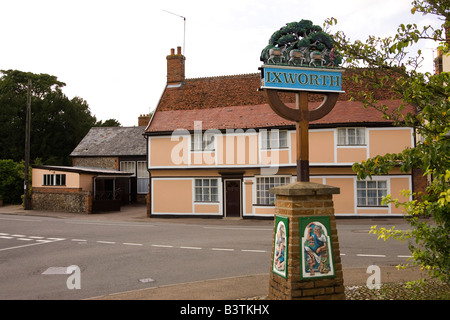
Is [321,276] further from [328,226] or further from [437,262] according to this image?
[437,262]

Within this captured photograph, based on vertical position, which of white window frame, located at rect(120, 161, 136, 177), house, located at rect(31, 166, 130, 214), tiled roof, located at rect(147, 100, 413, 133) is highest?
tiled roof, located at rect(147, 100, 413, 133)

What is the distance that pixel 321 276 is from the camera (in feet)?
19.2

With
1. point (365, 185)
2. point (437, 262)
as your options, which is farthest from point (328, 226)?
point (365, 185)

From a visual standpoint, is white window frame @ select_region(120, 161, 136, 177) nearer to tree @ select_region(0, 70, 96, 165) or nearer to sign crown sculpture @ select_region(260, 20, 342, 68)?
tree @ select_region(0, 70, 96, 165)

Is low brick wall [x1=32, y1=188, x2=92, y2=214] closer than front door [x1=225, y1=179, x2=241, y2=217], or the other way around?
front door [x1=225, y1=179, x2=241, y2=217]

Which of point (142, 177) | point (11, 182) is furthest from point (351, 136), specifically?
point (11, 182)

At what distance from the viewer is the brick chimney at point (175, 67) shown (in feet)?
90.6

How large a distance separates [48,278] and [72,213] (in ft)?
60.8

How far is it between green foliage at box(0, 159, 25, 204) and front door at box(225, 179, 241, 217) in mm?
19929

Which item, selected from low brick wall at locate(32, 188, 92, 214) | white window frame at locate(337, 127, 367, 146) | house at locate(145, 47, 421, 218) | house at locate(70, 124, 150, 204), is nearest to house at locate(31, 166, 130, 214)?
low brick wall at locate(32, 188, 92, 214)

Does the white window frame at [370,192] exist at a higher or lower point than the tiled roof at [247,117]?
lower

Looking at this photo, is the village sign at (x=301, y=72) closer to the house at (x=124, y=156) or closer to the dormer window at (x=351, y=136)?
the dormer window at (x=351, y=136)

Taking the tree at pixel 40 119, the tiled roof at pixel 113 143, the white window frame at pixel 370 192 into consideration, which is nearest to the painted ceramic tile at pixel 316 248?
the white window frame at pixel 370 192

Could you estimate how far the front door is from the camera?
2328 centimetres
